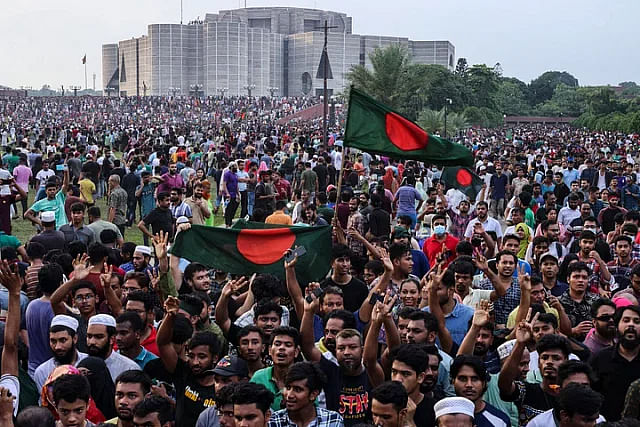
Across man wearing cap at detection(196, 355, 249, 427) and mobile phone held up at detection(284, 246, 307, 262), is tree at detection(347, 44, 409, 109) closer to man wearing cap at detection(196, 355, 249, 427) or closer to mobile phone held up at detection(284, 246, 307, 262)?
mobile phone held up at detection(284, 246, 307, 262)

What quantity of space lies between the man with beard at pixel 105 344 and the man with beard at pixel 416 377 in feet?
4.87

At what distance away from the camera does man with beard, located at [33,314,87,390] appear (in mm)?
5020

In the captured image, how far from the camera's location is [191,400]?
490cm

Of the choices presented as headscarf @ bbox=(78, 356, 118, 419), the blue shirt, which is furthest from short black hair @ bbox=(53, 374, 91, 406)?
the blue shirt

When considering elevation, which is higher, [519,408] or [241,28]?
[241,28]

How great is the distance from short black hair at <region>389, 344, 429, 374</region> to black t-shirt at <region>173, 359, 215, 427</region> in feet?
3.37

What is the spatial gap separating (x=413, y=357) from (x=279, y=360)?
2.34 feet

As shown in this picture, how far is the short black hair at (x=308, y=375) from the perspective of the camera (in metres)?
4.42

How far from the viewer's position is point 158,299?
6.70m

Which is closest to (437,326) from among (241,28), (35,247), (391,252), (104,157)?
(391,252)

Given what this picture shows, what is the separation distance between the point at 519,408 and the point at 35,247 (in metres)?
4.08

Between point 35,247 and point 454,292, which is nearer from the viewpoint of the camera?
point 454,292

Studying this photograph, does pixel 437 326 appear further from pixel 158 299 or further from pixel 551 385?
pixel 158 299

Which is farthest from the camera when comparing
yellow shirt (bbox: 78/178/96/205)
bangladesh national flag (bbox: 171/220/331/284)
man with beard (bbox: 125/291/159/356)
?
yellow shirt (bbox: 78/178/96/205)
